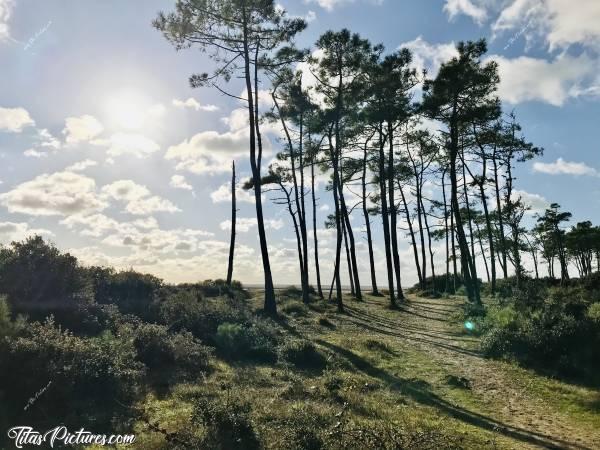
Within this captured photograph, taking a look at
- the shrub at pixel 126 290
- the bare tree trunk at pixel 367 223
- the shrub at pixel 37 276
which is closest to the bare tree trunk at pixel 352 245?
the bare tree trunk at pixel 367 223

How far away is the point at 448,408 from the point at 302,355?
4.75 meters

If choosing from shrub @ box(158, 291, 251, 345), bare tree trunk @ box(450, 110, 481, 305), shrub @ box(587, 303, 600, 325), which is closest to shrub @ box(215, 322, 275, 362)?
shrub @ box(158, 291, 251, 345)

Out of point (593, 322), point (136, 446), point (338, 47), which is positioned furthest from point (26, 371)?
point (338, 47)

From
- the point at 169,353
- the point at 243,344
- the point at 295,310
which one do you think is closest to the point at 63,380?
the point at 169,353

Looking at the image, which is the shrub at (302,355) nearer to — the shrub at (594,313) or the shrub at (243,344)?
the shrub at (243,344)

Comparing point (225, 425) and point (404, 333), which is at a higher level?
point (404, 333)

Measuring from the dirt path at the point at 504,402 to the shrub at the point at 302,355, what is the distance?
3.39 meters

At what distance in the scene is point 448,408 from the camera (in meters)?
9.21

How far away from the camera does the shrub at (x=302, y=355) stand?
500 inches

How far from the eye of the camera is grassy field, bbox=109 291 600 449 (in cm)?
729

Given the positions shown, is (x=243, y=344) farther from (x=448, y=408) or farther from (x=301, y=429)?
(x=301, y=429)

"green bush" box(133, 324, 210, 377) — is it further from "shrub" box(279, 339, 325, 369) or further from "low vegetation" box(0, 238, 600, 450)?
"shrub" box(279, 339, 325, 369)

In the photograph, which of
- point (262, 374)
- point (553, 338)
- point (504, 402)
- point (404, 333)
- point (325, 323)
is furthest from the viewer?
point (325, 323)

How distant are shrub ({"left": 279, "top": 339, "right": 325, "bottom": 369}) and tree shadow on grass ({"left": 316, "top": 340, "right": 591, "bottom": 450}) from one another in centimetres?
87
